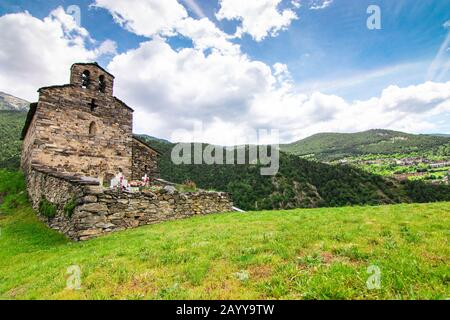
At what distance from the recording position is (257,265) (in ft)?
17.6

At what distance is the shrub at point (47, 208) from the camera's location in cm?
1242

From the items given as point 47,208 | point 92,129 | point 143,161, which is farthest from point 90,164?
point 47,208

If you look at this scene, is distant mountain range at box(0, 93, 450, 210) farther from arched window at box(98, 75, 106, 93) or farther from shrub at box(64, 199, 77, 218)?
shrub at box(64, 199, 77, 218)

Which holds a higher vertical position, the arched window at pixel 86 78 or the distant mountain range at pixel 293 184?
the arched window at pixel 86 78

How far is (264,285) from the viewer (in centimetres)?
436

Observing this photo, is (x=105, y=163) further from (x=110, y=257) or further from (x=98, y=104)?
(x=110, y=257)

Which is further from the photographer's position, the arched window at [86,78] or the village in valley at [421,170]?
the village in valley at [421,170]

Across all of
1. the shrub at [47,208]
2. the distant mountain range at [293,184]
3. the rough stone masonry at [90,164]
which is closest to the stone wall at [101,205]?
the rough stone masonry at [90,164]

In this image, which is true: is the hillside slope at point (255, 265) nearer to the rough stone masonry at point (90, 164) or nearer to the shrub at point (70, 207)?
the shrub at point (70, 207)

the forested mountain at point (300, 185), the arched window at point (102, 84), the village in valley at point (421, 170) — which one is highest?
the arched window at point (102, 84)

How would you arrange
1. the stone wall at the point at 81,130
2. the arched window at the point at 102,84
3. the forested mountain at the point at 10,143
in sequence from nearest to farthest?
the stone wall at the point at 81,130
the arched window at the point at 102,84
the forested mountain at the point at 10,143
